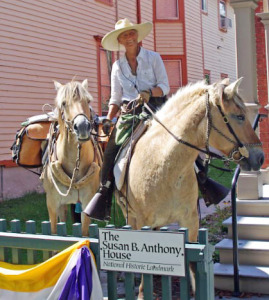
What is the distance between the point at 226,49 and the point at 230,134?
2520cm

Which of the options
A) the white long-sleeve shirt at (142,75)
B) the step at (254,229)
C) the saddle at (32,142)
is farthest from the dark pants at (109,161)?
the saddle at (32,142)

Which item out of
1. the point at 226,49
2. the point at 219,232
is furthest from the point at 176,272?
the point at 226,49

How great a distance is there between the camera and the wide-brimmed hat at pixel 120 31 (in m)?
5.62

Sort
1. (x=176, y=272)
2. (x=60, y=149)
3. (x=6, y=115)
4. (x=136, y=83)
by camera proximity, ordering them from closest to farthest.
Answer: (x=176, y=272), (x=136, y=83), (x=60, y=149), (x=6, y=115)

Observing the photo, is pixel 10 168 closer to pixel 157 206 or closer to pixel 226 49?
pixel 157 206

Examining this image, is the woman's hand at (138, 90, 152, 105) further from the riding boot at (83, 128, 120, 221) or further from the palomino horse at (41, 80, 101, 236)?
the palomino horse at (41, 80, 101, 236)

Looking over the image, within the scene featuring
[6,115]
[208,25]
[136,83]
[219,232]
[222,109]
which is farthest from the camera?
[208,25]

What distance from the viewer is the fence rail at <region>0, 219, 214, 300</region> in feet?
10.4

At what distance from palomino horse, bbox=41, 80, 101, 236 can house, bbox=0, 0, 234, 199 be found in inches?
251

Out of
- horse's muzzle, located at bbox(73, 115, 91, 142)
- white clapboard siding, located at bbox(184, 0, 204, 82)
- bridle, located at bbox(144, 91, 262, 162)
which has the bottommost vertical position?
bridle, located at bbox(144, 91, 262, 162)

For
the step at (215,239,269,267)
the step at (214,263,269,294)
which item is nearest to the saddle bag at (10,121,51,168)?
the step at (215,239,269,267)

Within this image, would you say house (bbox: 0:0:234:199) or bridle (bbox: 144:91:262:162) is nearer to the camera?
bridle (bbox: 144:91:262:162)

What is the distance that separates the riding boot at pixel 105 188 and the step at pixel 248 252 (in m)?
1.52

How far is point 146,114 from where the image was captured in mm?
5195
